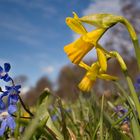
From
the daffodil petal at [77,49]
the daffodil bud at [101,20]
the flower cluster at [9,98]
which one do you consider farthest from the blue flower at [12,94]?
the daffodil bud at [101,20]

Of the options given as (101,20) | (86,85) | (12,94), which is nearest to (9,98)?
(12,94)

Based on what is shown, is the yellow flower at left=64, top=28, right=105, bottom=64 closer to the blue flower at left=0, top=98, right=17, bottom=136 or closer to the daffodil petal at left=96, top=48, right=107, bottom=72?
the daffodil petal at left=96, top=48, right=107, bottom=72

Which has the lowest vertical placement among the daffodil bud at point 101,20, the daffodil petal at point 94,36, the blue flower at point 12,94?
the blue flower at point 12,94

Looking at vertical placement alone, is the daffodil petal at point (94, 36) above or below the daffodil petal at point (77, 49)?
above

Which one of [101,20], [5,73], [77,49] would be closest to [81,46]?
[77,49]

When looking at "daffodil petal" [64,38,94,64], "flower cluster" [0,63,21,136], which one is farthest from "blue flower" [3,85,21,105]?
"daffodil petal" [64,38,94,64]

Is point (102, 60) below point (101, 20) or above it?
below

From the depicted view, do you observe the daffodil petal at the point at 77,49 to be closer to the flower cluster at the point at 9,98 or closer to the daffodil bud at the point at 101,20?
the daffodil bud at the point at 101,20

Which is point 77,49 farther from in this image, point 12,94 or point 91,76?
point 12,94
